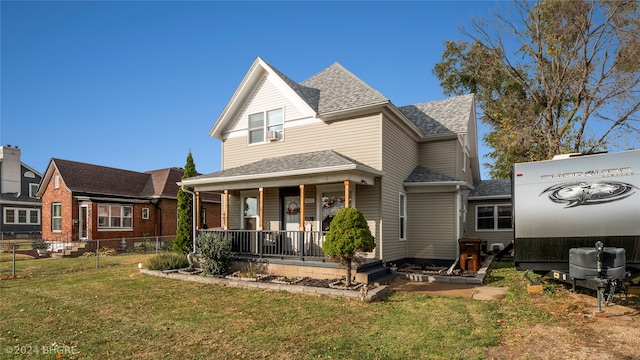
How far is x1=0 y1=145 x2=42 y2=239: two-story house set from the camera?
3064cm

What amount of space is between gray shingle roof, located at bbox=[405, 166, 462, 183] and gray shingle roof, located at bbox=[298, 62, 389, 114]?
3.90 metres

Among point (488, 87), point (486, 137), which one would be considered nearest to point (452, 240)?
point (486, 137)

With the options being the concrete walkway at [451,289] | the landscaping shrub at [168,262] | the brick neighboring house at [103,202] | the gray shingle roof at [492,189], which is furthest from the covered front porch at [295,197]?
the gray shingle roof at [492,189]

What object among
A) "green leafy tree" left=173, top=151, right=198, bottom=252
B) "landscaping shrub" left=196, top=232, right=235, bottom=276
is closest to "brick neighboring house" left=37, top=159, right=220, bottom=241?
"green leafy tree" left=173, top=151, right=198, bottom=252

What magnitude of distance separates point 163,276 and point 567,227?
11967 millimetres

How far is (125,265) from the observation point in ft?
51.2

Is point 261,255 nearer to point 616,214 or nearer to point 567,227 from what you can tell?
point 567,227

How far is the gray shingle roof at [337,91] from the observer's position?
A: 1273cm

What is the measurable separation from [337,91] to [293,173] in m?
4.76

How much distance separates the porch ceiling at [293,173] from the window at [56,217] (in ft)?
48.7

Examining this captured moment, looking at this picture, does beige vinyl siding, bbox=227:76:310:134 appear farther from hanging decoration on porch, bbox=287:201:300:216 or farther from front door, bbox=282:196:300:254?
Result: hanging decoration on porch, bbox=287:201:300:216

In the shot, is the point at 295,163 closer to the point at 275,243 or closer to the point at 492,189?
the point at 275,243

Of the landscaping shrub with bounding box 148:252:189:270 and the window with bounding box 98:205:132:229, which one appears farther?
the window with bounding box 98:205:132:229

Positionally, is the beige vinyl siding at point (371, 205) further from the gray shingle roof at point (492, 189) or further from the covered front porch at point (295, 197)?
the gray shingle roof at point (492, 189)
